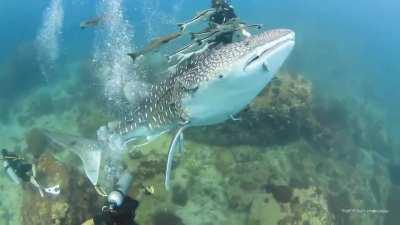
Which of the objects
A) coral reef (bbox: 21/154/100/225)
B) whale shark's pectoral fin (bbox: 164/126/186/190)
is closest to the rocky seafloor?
coral reef (bbox: 21/154/100/225)

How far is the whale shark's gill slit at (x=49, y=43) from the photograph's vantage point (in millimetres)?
29566

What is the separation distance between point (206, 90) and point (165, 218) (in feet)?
17.4

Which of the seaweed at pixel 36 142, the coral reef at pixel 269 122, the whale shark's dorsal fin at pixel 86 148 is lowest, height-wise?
the seaweed at pixel 36 142

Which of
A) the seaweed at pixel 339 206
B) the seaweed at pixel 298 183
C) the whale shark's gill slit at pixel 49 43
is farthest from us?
the whale shark's gill slit at pixel 49 43

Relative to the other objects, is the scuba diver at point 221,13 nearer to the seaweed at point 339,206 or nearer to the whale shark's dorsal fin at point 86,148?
the whale shark's dorsal fin at point 86,148

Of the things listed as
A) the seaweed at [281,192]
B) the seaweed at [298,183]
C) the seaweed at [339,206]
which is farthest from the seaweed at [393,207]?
the seaweed at [281,192]

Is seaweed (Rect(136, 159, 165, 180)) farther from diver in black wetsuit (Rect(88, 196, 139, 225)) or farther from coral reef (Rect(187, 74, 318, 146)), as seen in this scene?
diver in black wetsuit (Rect(88, 196, 139, 225))

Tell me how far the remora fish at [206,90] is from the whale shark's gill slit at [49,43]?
846 inches

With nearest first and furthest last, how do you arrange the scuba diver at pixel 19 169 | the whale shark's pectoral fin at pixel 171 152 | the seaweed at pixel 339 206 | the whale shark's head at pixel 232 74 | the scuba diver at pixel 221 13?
the whale shark's head at pixel 232 74 < the whale shark's pectoral fin at pixel 171 152 < the scuba diver at pixel 221 13 < the scuba diver at pixel 19 169 < the seaweed at pixel 339 206

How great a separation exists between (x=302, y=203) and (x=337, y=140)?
7.04 meters

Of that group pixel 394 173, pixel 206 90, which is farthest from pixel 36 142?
pixel 394 173

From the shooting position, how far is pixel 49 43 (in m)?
40.4

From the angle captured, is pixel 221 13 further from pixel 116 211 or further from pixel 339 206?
pixel 339 206

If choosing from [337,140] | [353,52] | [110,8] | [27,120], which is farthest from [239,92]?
[353,52]
